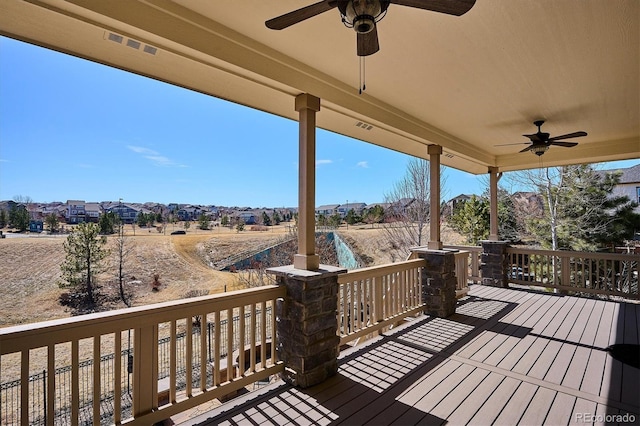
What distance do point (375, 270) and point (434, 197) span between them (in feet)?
6.17

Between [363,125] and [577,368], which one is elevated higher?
[363,125]

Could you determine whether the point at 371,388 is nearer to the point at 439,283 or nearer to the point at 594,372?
the point at 594,372

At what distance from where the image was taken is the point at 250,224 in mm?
13789

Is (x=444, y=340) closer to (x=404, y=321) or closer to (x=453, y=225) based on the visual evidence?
(x=404, y=321)

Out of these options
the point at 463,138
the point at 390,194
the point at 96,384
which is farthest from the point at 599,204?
the point at 96,384

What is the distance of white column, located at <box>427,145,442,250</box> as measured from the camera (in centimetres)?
510

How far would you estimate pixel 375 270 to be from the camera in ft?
13.1

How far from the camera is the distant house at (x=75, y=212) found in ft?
29.2

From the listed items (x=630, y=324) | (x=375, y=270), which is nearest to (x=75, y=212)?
(x=375, y=270)

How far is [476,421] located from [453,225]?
14147 millimetres

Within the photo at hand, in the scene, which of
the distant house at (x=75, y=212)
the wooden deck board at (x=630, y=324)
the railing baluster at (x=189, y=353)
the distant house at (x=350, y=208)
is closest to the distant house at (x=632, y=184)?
the distant house at (x=350, y=208)

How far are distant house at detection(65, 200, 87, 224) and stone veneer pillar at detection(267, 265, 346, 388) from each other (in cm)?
882

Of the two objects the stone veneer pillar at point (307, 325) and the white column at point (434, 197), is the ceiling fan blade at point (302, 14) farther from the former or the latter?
the white column at point (434, 197)

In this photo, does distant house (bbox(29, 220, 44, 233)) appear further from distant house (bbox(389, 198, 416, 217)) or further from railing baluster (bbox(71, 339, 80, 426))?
distant house (bbox(389, 198, 416, 217))
